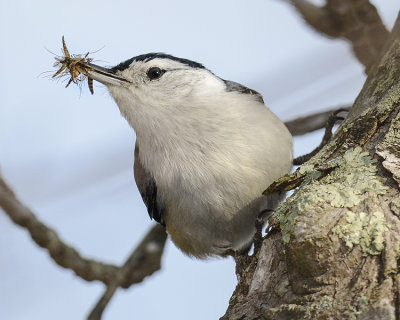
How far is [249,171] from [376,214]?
2.30 feet

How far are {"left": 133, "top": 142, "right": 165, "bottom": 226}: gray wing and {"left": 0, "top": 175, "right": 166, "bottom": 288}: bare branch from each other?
37 cm

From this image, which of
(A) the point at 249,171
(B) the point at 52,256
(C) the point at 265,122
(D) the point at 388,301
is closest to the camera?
(D) the point at 388,301

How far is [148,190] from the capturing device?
2.61m

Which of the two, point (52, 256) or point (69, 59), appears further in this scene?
point (52, 256)

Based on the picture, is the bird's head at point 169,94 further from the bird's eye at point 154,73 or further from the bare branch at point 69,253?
the bare branch at point 69,253

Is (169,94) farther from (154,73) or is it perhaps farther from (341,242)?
(341,242)

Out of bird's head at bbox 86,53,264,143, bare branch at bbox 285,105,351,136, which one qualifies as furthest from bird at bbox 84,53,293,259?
bare branch at bbox 285,105,351,136

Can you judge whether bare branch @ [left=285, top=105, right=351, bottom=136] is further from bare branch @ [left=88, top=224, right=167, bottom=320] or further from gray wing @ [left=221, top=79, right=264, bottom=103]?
bare branch @ [left=88, top=224, right=167, bottom=320]

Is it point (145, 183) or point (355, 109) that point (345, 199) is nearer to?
point (355, 109)

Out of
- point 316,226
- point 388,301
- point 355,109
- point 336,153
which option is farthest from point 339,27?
point 388,301

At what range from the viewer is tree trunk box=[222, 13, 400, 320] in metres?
1.55

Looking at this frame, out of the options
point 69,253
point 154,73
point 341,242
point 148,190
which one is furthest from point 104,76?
point 341,242

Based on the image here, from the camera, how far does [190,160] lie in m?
2.37

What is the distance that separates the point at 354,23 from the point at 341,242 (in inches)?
45.6
